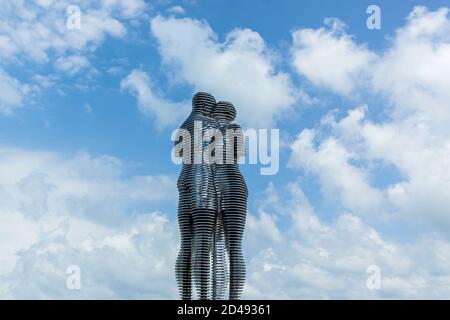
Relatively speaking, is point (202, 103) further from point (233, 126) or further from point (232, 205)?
point (232, 205)

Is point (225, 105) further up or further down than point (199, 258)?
further up

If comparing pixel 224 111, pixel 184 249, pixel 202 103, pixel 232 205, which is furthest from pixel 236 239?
pixel 202 103

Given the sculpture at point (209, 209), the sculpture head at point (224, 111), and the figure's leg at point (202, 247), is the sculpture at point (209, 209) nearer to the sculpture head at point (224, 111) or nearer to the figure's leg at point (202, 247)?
the figure's leg at point (202, 247)

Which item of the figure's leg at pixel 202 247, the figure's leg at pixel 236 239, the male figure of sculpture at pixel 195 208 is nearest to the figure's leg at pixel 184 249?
the male figure of sculpture at pixel 195 208

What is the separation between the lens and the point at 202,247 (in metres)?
26.2

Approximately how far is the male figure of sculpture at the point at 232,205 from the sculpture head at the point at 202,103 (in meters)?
1.92

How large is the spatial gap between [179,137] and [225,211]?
4182 millimetres

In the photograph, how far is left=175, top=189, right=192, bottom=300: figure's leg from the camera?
87.4ft

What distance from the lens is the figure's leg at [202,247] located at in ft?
85.0

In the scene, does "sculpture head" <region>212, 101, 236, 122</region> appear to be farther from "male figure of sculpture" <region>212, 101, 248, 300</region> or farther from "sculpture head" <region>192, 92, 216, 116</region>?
"male figure of sculpture" <region>212, 101, 248, 300</region>

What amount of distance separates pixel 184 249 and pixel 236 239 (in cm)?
239
